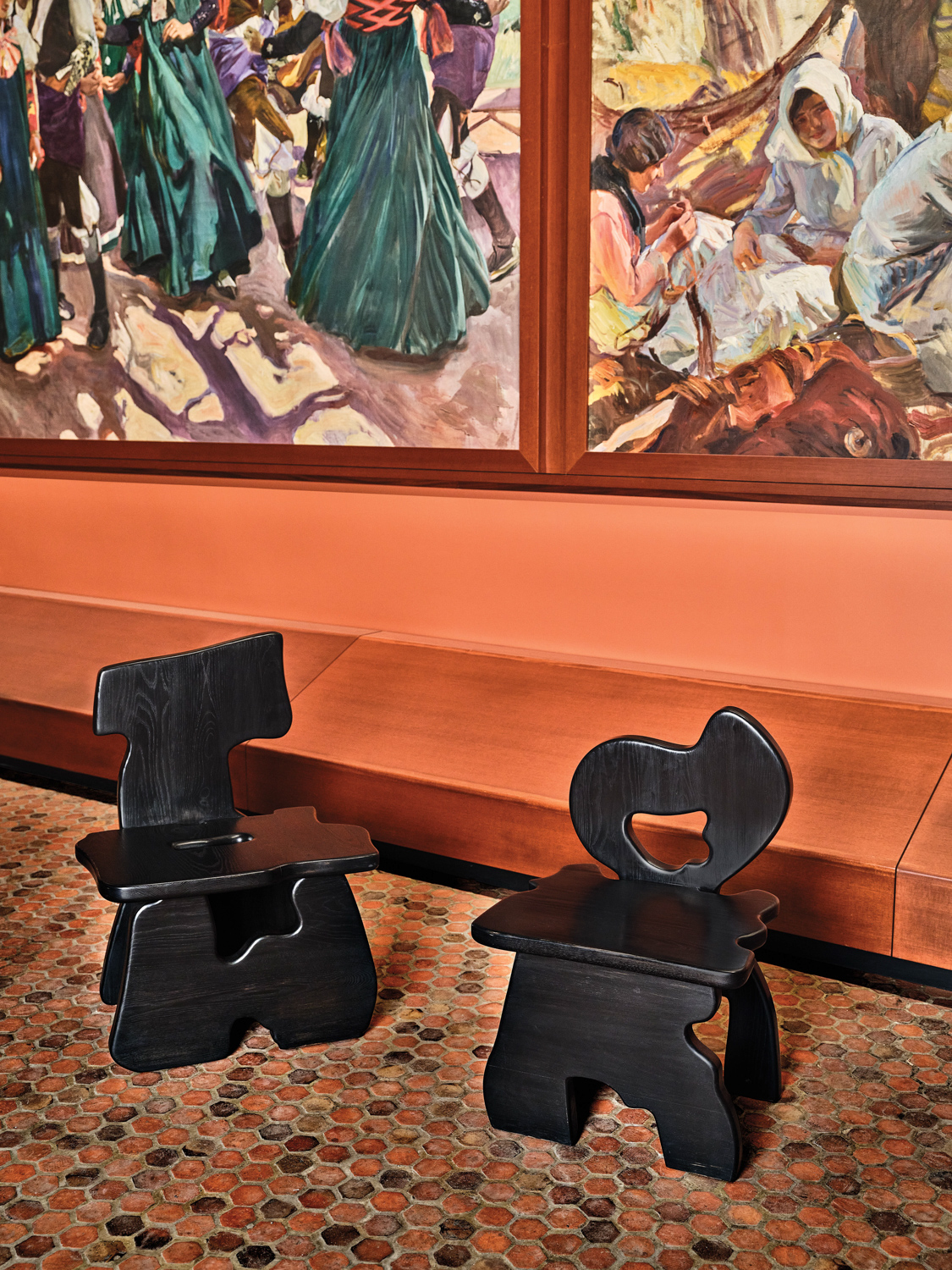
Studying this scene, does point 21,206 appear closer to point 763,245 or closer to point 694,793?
point 763,245

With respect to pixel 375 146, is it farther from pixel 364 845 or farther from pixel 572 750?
pixel 364 845

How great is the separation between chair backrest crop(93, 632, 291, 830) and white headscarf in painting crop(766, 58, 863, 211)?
1.95 metres

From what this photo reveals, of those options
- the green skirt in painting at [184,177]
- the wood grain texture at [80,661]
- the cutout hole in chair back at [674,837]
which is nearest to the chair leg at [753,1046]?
the cutout hole in chair back at [674,837]

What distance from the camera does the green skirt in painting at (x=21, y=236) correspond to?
4.98 m

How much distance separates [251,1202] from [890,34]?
3153 mm

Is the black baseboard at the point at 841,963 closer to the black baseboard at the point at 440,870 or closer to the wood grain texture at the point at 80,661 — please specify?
the black baseboard at the point at 440,870

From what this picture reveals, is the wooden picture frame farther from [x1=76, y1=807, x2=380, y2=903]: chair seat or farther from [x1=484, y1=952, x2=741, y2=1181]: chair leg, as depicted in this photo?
[x1=484, y1=952, x2=741, y2=1181]: chair leg

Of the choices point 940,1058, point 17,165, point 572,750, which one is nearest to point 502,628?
point 572,750

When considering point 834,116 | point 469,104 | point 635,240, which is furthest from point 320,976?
point 469,104

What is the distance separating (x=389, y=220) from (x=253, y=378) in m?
0.87

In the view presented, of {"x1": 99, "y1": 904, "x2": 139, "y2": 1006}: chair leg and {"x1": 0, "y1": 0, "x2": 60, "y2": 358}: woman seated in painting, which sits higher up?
{"x1": 0, "y1": 0, "x2": 60, "y2": 358}: woman seated in painting

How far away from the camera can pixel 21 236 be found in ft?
16.6

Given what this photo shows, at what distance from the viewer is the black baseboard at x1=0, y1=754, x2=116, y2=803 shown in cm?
448

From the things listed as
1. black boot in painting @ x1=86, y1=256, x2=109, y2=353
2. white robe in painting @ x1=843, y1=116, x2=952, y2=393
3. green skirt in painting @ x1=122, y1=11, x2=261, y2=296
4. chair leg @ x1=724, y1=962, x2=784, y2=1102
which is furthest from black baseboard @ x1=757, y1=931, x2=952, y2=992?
black boot in painting @ x1=86, y1=256, x2=109, y2=353
